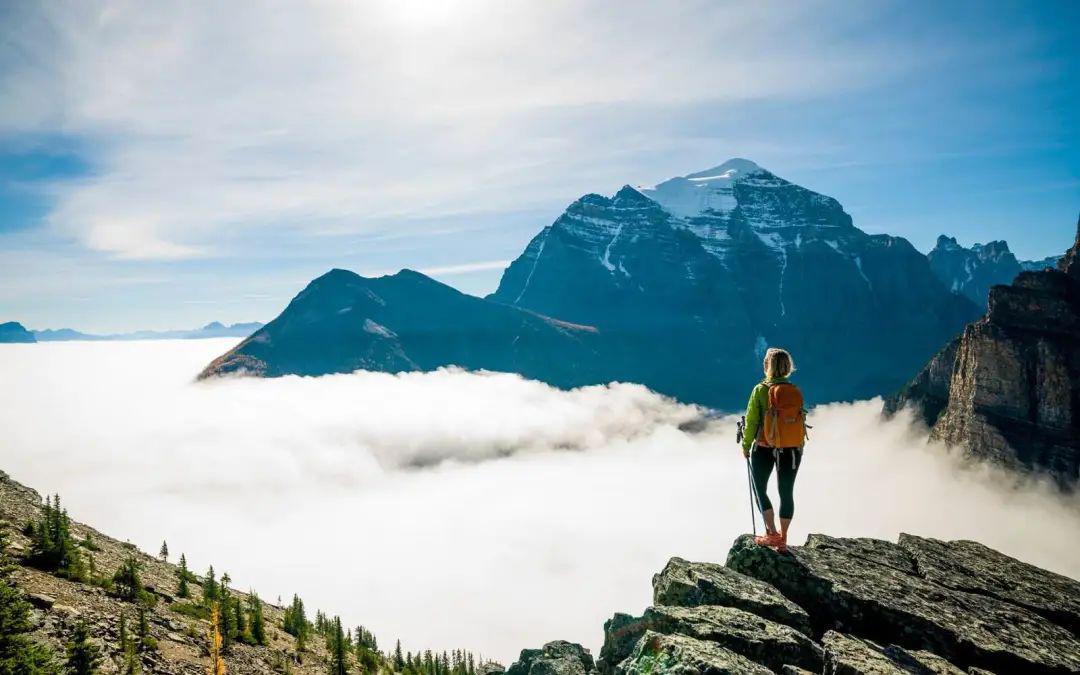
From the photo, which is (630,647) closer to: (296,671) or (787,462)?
(787,462)

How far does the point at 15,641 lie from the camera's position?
19.1 m

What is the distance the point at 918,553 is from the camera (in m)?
22.2

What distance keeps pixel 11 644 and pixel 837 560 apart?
30314mm

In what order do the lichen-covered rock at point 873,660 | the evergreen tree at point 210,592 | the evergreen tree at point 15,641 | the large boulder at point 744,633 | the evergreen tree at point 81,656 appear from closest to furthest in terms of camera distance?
the lichen-covered rock at point 873,660
the large boulder at point 744,633
the evergreen tree at point 15,641
the evergreen tree at point 81,656
the evergreen tree at point 210,592

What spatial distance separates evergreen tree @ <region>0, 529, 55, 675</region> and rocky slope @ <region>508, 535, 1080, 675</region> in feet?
69.3

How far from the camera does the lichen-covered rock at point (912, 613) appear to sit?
15062 mm

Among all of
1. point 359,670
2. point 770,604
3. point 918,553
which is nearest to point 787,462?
point 770,604

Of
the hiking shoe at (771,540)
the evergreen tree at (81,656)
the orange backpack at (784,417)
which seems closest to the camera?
the orange backpack at (784,417)

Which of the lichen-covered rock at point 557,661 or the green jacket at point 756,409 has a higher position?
the green jacket at point 756,409

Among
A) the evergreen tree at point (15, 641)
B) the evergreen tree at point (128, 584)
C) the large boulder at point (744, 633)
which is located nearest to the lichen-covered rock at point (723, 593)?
A: the large boulder at point (744, 633)

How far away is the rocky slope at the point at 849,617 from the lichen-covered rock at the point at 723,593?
0.12 ft

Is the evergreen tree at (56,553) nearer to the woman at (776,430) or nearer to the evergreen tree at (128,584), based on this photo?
the evergreen tree at (128,584)

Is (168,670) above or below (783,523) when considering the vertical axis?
below

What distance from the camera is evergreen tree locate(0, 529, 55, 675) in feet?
61.3
